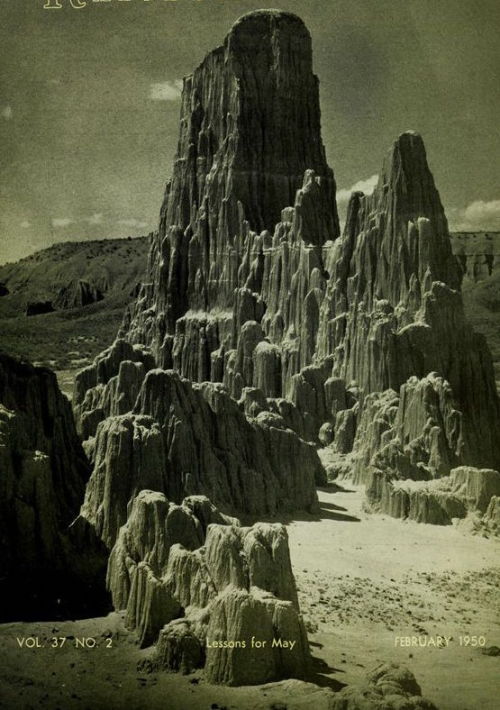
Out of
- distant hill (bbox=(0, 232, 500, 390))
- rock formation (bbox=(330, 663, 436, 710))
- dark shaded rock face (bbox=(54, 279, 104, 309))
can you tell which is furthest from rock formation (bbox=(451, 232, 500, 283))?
rock formation (bbox=(330, 663, 436, 710))

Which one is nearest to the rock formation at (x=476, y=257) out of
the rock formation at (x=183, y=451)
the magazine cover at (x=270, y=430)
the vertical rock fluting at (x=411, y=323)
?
the magazine cover at (x=270, y=430)

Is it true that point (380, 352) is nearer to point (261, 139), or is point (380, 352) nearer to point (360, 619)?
point (360, 619)

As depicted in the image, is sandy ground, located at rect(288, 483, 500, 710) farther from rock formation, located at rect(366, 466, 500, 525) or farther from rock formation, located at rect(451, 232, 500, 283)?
rock formation, located at rect(451, 232, 500, 283)

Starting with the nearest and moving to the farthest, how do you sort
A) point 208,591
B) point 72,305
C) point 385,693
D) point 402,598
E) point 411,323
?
1. point 385,693
2. point 208,591
3. point 402,598
4. point 411,323
5. point 72,305

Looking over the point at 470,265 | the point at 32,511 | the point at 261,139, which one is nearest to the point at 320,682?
the point at 32,511

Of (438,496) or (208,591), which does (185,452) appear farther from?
(208,591)

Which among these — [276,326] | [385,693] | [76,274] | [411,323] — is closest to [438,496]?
[411,323]

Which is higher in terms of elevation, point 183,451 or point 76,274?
point 76,274

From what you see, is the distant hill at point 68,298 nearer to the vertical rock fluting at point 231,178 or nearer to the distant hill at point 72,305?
the distant hill at point 72,305
